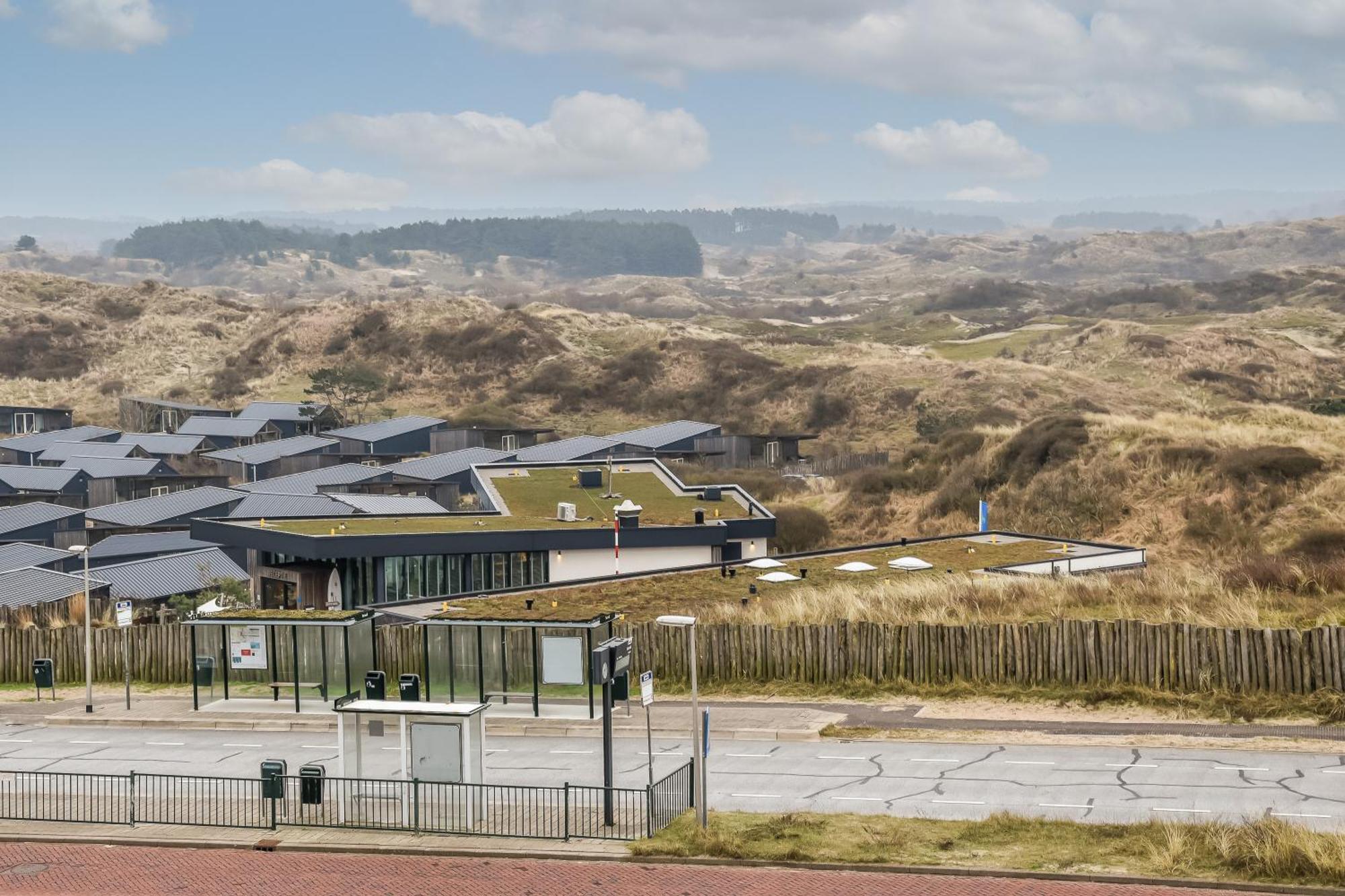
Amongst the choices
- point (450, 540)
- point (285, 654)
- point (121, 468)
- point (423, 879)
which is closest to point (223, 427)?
point (121, 468)

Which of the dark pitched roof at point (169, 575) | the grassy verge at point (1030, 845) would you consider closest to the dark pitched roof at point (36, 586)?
the dark pitched roof at point (169, 575)

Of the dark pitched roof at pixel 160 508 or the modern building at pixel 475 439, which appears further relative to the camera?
the modern building at pixel 475 439

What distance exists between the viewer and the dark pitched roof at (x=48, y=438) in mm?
117938

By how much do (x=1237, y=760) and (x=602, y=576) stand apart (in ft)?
91.5

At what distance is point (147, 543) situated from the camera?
7769cm

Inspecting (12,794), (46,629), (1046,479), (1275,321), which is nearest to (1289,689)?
(12,794)

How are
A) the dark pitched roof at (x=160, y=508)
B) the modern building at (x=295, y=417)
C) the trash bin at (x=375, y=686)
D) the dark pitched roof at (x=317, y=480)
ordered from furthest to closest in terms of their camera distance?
the modern building at (x=295, y=417), the dark pitched roof at (x=317, y=480), the dark pitched roof at (x=160, y=508), the trash bin at (x=375, y=686)

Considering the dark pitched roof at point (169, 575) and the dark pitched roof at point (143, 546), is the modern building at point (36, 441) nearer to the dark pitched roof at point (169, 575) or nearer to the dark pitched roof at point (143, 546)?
the dark pitched roof at point (143, 546)

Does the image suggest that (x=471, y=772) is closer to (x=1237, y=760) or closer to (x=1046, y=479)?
(x=1237, y=760)

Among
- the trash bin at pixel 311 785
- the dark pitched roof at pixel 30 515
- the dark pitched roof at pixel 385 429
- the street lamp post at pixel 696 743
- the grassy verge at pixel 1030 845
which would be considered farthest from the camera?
the dark pitched roof at pixel 385 429

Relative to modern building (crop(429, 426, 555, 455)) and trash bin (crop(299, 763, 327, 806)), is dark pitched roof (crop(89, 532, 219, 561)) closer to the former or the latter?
modern building (crop(429, 426, 555, 455))

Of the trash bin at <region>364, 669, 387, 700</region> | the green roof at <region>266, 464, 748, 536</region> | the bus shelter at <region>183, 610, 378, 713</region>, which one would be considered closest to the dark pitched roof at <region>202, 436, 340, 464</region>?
the green roof at <region>266, 464, 748, 536</region>

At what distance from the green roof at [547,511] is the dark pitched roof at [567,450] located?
1807 centimetres

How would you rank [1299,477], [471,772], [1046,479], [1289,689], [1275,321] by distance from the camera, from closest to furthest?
[471,772]
[1289,689]
[1299,477]
[1046,479]
[1275,321]
